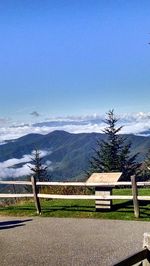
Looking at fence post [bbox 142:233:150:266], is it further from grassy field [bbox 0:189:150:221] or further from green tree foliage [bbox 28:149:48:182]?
green tree foliage [bbox 28:149:48:182]

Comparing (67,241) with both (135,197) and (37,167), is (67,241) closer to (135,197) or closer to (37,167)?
(135,197)

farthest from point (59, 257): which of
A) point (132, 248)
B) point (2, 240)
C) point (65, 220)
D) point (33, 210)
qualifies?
point (33, 210)

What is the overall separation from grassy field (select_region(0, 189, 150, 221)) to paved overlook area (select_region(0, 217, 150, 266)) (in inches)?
28.2

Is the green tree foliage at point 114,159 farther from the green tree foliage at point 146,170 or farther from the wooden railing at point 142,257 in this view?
the wooden railing at point 142,257

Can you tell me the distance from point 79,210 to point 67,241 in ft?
15.9

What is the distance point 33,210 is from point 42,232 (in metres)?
4.32

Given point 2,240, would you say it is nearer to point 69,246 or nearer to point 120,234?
point 69,246

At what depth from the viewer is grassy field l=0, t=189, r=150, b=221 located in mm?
18422

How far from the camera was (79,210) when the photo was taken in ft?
64.7

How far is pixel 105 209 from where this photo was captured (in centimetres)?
1911

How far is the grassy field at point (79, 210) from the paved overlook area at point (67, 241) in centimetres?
72

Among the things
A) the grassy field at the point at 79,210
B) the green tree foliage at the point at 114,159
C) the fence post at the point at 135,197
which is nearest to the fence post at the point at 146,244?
the fence post at the point at 135,197

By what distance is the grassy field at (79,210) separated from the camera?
18.4 meters

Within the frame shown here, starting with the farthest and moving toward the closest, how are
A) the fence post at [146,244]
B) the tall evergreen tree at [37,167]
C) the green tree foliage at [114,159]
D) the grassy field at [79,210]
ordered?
the tall evergreen tree at [37,167] < the green tree foliage at [114,159] < the grassy field at [79,210] < the fence post at [146,244]
